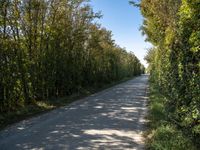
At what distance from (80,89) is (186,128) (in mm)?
23331

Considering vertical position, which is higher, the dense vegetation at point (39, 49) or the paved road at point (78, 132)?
the dense vegetation at point (39, 49)

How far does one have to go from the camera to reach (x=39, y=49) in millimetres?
22203

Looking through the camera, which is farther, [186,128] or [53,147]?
[53,147]

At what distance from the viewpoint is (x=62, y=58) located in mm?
25906

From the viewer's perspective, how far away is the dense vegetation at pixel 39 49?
687 inches

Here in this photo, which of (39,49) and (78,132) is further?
(39,49)

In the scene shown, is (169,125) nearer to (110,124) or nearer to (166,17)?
(110,124)

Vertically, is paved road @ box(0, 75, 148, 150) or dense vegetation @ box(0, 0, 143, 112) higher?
dense vegetation @ box(0, 0, 143, 112)

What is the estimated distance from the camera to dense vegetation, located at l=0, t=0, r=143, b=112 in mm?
17453

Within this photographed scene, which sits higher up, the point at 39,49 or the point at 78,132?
the point at 39,49

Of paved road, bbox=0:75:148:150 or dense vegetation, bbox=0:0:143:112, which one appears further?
dense vegetation, bbox=0:0:143:112

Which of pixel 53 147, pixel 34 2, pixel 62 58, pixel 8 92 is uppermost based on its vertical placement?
pixel 34 2

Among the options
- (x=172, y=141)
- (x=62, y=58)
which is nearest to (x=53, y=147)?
(x=172, y=141)

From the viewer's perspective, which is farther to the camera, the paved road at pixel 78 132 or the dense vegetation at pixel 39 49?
the dense vegetation at pixel 39 49
